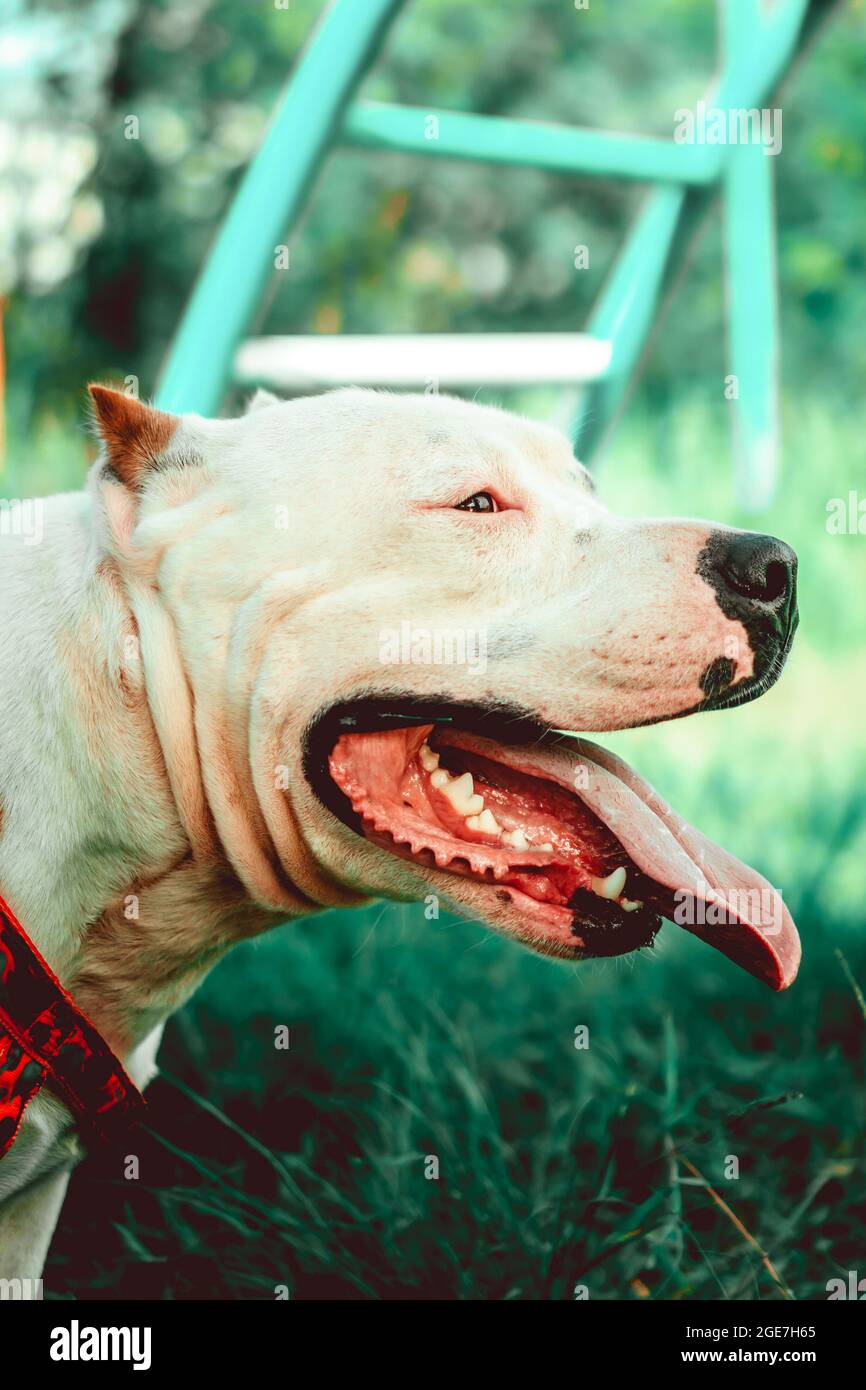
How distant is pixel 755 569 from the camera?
2.01 metres

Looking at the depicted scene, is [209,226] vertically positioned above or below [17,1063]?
above

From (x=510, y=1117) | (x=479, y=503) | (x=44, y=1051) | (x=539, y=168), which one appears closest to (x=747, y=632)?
(x=479, y=503)

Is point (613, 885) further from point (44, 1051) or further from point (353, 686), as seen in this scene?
point (44, 1051)

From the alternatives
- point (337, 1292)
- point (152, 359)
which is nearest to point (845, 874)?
point (337, 1292)

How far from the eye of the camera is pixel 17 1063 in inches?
75.7

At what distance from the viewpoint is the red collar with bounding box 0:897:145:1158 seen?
1.88 m

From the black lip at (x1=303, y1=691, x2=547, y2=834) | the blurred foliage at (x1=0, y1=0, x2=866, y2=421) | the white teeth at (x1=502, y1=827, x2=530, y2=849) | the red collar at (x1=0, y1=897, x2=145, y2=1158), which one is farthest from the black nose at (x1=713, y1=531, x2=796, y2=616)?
the blurred foliage at (x1=0, y1=0, x2=866, y2=421)

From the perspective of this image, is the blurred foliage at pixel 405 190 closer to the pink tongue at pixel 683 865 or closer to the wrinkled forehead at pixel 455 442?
the wrinkled forehead at pixel 455 442

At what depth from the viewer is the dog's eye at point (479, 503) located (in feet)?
6.90

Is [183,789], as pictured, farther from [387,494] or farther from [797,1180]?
[797,1180]

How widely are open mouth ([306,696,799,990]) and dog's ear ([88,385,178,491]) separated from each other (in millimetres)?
483

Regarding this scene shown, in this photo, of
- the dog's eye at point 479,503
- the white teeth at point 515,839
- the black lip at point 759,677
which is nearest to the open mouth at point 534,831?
the white teeth at point 515,839

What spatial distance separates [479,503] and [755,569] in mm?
420

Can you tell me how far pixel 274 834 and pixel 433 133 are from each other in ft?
8.17
